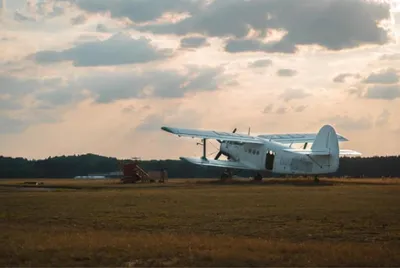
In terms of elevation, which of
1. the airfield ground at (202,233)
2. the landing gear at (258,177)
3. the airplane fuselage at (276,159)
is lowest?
the airfield ground at (202,233)

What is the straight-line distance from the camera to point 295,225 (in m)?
21.2

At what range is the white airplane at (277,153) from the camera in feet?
182

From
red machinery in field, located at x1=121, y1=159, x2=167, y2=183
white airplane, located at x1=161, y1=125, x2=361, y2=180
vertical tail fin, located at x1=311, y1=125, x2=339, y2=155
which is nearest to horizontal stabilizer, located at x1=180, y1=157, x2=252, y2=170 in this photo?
white airplane, located at x1=161, y1=125, x2=361, y2=180

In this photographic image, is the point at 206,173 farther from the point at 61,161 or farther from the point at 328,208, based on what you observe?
the point at 328,208

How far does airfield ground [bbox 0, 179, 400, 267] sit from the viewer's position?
50.2ft

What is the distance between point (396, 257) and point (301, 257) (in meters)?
2.08

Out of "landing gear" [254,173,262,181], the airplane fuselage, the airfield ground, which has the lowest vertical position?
the airfield ground

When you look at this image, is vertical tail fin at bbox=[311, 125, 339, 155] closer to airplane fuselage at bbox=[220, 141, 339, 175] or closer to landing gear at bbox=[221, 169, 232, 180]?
airplane fuselage at bbox=[220, 141, 339, 175]

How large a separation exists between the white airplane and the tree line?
26.8 metres

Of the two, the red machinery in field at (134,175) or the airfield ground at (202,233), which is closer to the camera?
the airfield ground at (202,233)

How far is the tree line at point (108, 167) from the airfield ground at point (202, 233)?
66.8m

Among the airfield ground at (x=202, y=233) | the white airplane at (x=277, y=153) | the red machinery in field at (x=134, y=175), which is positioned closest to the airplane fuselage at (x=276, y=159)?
the white airplane at (x=277, y=153)

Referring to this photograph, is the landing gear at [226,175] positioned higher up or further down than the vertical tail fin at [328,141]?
further down

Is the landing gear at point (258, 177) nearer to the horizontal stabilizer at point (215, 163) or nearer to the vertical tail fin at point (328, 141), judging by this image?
the horizontal stabilizer at point (215, 163)
